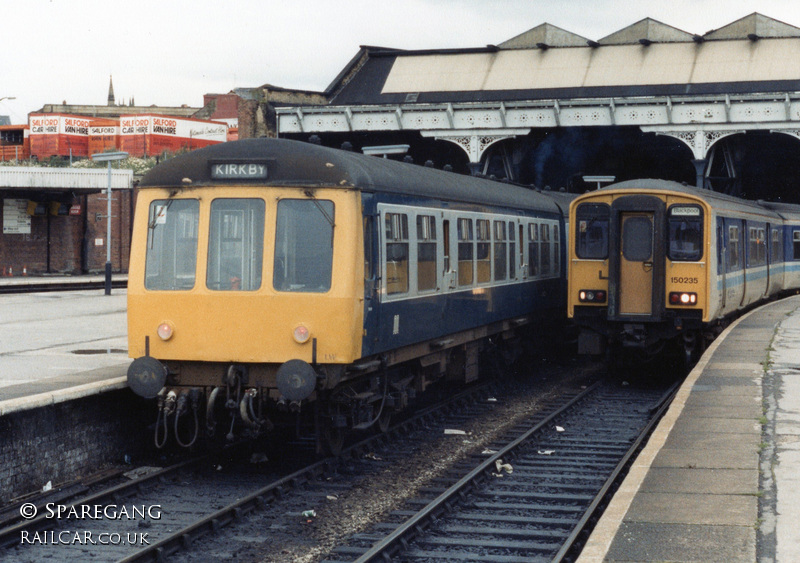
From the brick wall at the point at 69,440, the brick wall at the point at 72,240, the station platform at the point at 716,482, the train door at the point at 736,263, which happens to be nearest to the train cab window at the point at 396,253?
the station platform at the point at 716,482

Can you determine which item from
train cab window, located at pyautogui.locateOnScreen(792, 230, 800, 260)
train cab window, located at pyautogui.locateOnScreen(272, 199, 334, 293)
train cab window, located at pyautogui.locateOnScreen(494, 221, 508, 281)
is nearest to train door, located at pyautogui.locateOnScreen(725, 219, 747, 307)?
train cab window, located at pyautogui.locateOnScreen(494, 221, 508, 281)

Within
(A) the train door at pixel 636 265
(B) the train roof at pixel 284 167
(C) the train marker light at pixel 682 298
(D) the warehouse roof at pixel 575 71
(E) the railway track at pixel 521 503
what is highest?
(D) the warehouse roof at pixel 575 71

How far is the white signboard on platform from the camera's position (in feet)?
142

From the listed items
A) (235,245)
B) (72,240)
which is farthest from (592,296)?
(72,240)

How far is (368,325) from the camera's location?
9.75 metres

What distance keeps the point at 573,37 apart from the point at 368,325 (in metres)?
51.8

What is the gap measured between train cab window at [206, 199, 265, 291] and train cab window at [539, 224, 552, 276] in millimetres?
8875

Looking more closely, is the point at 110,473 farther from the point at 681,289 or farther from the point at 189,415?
the point at 681,289

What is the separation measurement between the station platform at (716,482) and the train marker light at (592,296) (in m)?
3.01

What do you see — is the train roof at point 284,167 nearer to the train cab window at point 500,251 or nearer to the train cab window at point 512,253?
the train cab window at point 500,251

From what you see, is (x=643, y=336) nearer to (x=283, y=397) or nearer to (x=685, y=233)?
(x=685, y=233)

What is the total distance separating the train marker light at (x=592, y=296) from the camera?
16.2 metres

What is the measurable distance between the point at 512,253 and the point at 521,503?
667 cm

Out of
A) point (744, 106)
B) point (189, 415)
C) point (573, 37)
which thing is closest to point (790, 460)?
point (189, 415)
